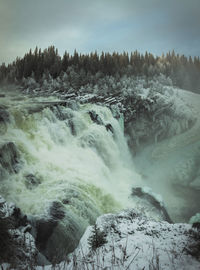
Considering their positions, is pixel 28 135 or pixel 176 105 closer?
pixel 28 135

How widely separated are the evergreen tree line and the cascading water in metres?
25.5

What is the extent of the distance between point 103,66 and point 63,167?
126ft

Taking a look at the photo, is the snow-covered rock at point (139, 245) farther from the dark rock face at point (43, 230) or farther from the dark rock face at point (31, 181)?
the dark rock face at point (31, 181)

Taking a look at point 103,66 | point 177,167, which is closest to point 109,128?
point 177,167

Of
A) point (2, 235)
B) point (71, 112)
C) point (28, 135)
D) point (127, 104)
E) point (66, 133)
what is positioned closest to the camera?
point (2, 235)

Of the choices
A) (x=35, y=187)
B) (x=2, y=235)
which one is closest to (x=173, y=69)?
(x=35, y=187)

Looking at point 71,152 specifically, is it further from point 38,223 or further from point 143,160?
point 143,160

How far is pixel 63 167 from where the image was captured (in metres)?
10.8

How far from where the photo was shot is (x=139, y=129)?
76.7 feet

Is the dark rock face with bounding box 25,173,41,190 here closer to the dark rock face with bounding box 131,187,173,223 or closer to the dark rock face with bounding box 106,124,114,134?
the dark rock face with bounding box 131,187,173,223

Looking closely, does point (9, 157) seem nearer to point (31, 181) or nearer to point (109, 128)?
point (31, 181)

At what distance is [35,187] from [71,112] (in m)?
8.73

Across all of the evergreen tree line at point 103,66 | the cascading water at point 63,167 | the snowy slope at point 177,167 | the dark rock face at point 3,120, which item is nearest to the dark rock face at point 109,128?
the cascading water at point 63,167

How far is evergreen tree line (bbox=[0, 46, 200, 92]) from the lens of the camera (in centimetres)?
4316
